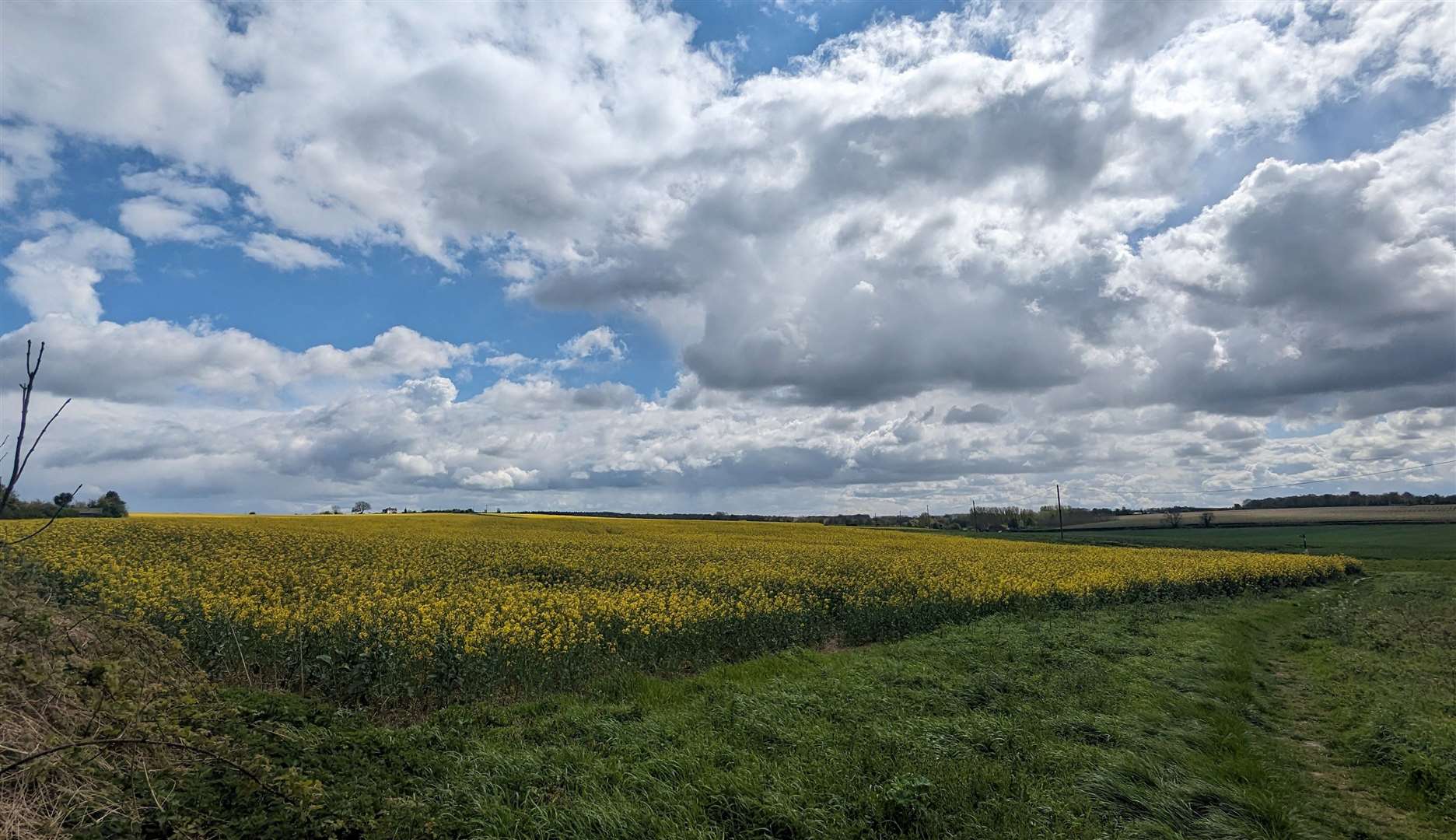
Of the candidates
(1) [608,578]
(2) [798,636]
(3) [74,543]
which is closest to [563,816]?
Answer: (2) [798,636]

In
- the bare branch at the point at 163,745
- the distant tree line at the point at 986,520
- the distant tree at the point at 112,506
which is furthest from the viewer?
the distant tree line at the point at 986,520

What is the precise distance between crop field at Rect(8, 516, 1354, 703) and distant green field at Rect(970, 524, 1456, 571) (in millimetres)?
24755

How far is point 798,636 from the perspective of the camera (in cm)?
1486

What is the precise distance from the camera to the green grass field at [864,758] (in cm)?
561

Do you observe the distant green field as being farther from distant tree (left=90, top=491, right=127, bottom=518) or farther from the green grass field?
distant tree (left=90, top=491, right=127, bottom=518)

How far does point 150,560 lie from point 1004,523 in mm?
102558

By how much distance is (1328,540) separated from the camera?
64.4 m

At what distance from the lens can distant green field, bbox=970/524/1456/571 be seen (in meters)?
49.9

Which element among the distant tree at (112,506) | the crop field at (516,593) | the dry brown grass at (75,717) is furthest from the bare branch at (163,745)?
the distant tree at (112,506)

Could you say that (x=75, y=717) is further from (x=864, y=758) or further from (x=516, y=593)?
(x=516, y=593)

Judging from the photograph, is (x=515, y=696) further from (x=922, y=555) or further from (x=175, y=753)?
(x=922, y=555)

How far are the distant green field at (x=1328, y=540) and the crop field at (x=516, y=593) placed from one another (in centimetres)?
2476

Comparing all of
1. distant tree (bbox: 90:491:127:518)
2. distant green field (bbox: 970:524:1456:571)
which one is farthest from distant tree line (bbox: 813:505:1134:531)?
distant tree (bbox: 90:491:127:518)

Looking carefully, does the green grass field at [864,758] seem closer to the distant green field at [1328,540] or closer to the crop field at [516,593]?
the crop field at [516,593]
